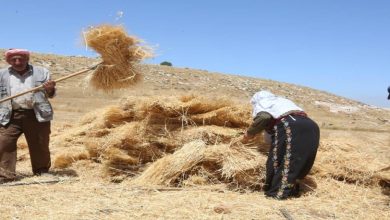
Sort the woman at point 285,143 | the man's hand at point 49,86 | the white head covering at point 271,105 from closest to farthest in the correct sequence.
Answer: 1. the woman at point 285,143
2. the white head covering at point 271,105
3. the man's hand at point 49,86

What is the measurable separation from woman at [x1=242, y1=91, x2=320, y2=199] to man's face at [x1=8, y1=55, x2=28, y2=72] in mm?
2800

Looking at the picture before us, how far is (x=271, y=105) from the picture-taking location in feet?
17.8

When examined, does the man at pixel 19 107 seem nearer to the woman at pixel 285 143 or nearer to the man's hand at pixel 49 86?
the man's hand at pixel 49 86

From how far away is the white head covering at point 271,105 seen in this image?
536 centimetres

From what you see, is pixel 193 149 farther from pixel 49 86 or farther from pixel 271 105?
pixel 49 86

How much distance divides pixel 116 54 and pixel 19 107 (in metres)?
1.35

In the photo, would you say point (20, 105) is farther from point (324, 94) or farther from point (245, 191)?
point (324, 94)

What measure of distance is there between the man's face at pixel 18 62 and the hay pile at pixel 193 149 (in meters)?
1.15

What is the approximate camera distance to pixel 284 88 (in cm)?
2886

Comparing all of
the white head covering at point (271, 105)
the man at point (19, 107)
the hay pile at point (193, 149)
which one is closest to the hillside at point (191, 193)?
the hay pile at point (193, 149)

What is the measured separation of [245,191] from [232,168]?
1.05 ft

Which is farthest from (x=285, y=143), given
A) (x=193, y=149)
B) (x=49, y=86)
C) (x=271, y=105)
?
(x=49, y=86)

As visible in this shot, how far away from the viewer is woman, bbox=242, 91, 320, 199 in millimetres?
5234

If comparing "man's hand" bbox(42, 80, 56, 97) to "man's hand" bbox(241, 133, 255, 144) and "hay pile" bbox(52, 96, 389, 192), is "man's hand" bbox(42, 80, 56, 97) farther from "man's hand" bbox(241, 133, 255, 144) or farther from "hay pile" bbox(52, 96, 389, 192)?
"man's hand" bbox(241, 133, 255, 144)
